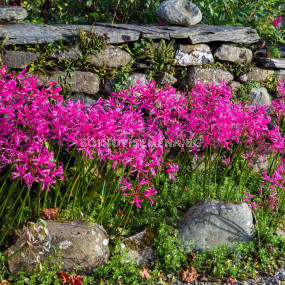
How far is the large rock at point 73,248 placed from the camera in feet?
9.87

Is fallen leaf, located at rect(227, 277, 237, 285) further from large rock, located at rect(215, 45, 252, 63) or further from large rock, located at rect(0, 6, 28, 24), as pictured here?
large rock, located at rect(0, 6, 28, 24)

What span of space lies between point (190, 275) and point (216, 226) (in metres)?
0.57

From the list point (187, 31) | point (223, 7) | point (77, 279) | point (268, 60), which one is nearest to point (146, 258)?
point (77, 279)

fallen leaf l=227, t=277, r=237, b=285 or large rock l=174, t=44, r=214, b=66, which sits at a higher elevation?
large rock l=174, t=44, r=214, b=66

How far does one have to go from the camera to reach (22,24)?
435 cm

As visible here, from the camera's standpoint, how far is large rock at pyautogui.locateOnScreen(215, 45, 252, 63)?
205 inches

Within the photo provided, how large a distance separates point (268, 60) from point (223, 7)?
4.03ft

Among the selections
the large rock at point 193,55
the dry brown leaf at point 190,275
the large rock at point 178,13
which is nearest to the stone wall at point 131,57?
the large rock at point 193,55

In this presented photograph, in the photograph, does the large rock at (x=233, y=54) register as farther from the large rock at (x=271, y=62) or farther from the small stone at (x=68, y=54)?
the small stone at (x=68, y=54)

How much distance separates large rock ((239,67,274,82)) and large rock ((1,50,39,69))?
2929 millimetres

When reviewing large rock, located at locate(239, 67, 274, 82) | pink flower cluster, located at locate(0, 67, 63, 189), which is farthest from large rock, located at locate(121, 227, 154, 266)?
large rock, located at locate(239, 67, 274, 82)

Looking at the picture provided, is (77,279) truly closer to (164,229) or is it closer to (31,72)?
(164,229)

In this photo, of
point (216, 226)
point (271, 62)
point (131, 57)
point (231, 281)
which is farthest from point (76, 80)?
point (271, 62)

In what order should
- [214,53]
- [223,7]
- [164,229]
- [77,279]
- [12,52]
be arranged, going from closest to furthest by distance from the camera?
1. [77,279]
2. [164,229]
3. [12,52]
4. [214,53]
5. [223,7]
